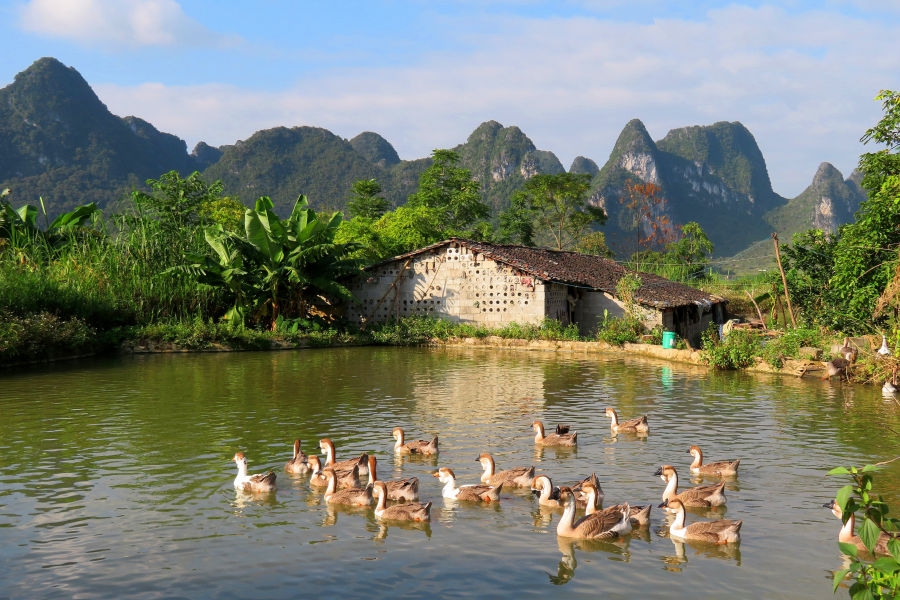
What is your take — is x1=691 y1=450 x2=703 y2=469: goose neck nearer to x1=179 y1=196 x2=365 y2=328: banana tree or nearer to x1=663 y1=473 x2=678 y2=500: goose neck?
x1=663 y1=473 x2=678 y2=500: goose neck

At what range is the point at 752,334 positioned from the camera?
2092 cm

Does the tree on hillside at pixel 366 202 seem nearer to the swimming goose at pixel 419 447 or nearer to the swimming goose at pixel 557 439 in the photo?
the swimming goose at pixel 557 439

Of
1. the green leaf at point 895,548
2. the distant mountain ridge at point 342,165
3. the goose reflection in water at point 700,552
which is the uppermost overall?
the distant mountain ridge at point 342,165

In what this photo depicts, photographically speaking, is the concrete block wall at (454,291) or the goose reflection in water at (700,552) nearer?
the goose reflection in water at (700,552)

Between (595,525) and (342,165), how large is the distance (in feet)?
304

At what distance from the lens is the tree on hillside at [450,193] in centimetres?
5294

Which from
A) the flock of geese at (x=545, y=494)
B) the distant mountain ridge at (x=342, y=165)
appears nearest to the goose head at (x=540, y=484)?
the flock of geese at (x=545, y=494)

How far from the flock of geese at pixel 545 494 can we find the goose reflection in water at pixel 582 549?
0.07 m

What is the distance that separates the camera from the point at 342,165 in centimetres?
9638

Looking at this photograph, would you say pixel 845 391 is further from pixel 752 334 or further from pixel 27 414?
pixel 27 414

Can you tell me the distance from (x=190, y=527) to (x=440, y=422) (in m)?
6.13

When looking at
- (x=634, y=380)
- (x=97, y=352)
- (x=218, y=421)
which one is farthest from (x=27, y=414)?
(x=634, y=380)

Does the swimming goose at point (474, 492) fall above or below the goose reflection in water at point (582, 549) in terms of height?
above

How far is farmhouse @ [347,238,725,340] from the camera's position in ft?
94.2
